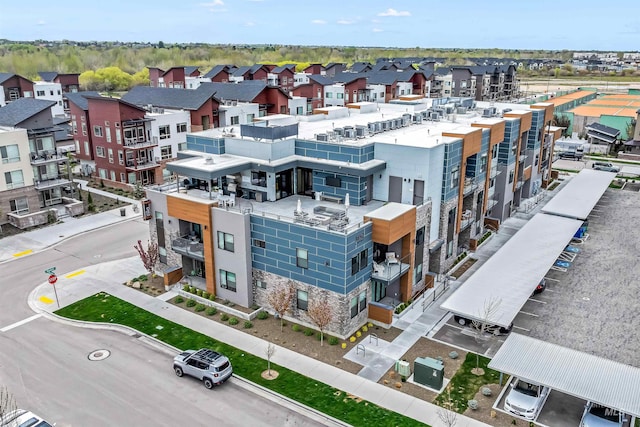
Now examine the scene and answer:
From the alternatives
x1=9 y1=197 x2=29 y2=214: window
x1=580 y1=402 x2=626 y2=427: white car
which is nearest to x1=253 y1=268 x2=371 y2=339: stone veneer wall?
x1=580 y1=402 x2=626 y2=427: white car

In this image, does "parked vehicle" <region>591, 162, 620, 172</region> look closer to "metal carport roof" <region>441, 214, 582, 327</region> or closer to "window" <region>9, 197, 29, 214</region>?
"metal carport roof" <region>441, 214, 582, 327</region>

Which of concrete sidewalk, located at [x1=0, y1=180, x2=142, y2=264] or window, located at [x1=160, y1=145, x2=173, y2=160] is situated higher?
window, located at [x1=160, y1=145, x2=173, y2=160]

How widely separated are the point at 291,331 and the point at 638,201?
54247 mm

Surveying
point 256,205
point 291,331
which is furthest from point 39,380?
point 256,205

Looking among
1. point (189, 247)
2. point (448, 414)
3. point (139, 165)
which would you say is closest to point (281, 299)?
point (189, 247)

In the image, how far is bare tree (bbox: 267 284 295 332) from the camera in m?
35.1

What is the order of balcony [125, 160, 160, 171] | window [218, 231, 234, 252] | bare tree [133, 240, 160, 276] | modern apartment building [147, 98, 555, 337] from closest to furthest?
modern apartment building [147, 98, 555, 337] < window [218, 231, 234, 252] < bare tree [133, 240, 160, 276] < balcony [125, 160, 160, 171]

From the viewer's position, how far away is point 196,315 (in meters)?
37.8

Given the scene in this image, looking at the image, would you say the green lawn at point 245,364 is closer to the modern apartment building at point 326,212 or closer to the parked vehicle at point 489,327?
the modern apartment building at point 326,212

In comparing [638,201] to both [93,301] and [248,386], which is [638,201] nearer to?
[248,386]

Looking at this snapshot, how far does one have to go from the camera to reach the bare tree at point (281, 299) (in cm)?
3509

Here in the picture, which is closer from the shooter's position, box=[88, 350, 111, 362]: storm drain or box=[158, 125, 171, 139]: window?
box=[88, 350, 111, 362]: storm drain

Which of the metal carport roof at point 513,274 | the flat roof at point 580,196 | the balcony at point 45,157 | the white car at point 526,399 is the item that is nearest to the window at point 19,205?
the balcony at point 45,157

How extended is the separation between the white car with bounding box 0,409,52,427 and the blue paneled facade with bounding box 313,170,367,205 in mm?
24361
